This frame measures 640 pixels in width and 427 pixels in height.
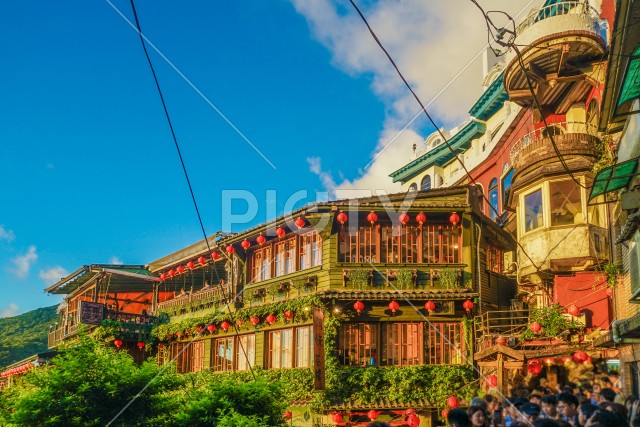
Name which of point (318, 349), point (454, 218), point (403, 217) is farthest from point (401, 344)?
point (454, 218)

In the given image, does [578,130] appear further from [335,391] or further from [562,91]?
[335,391]

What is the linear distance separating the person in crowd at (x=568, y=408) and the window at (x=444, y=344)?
11.6m

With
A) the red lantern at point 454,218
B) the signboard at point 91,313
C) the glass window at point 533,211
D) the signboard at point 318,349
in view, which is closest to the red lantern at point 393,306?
the signboard at point 318,349

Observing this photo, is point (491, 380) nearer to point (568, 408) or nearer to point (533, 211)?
point (533, 211)

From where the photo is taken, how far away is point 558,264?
2105 cm

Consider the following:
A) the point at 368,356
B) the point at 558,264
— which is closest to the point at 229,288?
the point at 368,356

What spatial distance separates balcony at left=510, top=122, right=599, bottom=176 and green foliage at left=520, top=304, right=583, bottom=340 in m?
4.82

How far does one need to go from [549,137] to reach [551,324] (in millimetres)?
5693

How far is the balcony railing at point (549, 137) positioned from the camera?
21.0 meters

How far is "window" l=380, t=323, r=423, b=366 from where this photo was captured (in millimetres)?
22984

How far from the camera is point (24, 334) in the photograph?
6366cm

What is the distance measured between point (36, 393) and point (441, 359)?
45.4 feet

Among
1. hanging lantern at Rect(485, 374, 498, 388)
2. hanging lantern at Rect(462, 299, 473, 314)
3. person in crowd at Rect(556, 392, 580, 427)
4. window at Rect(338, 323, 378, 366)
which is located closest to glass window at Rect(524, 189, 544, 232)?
hanging lantern at Rect(462, 299, 473, 314)

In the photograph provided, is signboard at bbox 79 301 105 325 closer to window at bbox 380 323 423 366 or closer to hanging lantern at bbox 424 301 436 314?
window at bbox 380 323 423 366
